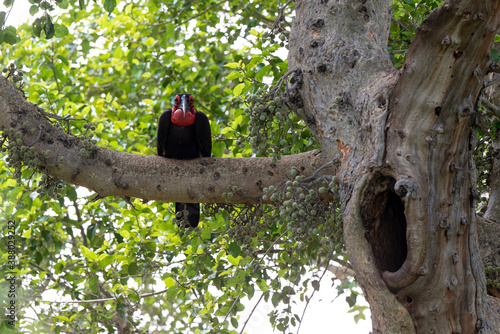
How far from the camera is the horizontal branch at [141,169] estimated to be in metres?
2.70

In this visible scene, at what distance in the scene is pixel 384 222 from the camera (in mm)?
2160

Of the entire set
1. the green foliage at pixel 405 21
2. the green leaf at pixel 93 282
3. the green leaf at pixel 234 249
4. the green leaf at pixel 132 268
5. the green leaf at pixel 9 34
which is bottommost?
the green leaf at pixel 234 249

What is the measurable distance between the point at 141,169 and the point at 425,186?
151cm

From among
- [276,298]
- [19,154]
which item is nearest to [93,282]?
[276,298]

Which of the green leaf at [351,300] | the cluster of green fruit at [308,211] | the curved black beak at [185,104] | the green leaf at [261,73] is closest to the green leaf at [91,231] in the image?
the curved black beak at [185,104]

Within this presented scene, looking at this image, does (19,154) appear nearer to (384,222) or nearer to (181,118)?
(181,118)

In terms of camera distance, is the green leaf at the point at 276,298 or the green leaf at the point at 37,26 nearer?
the green leaf at the point at 37,26

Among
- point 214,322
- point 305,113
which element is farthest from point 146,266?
point 305,113

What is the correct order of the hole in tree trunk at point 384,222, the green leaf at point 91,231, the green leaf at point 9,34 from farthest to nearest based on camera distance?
1. the green leaf at point 91,231
2. the green leaf at point 9,34
3. the hole in tree trunk at point 384,222

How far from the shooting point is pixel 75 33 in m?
6.57

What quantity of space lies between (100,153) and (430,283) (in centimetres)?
177

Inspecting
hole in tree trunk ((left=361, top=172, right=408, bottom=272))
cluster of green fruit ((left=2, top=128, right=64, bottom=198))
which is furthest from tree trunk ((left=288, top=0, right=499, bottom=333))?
cluster of green fruit ((left=2, top=128, right=64, bottom=198))

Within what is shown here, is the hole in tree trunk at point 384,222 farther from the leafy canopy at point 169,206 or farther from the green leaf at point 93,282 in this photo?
the green leaf at point 93,282

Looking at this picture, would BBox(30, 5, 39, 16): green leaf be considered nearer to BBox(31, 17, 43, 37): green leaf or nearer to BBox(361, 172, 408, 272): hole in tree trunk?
BBox(31, 17, 43, 37): green leaf
